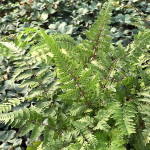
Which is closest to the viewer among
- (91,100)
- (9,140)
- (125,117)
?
(125,117)

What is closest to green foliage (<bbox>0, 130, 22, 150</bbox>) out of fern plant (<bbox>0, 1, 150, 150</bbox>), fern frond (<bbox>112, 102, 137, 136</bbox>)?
fern plant (<bbox>0, 1, 150, 150</bbox>)

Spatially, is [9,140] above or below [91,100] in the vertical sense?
below

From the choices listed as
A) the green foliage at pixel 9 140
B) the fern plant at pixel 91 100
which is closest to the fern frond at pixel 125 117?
the fern plant at pixel 91 100

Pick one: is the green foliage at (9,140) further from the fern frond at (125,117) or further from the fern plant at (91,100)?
the fern frond at (125,117)

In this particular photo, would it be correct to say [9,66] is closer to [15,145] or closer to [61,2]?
[15,145]

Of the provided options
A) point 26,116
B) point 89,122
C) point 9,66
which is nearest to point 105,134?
point 89,122

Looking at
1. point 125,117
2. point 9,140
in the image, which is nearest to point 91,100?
point 125,117

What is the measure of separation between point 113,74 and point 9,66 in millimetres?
1501

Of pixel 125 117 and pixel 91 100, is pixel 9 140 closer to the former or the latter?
pixel 91 100

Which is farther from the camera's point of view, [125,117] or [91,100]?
[91,100]

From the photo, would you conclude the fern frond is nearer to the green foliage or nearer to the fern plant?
the fern plant

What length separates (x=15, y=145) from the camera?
1445 millimetres

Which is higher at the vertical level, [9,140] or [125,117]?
[125,117]

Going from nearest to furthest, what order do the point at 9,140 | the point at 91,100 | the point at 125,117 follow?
1. the point at 125,117
2. the point at 91,100
3. the point at 9,140
